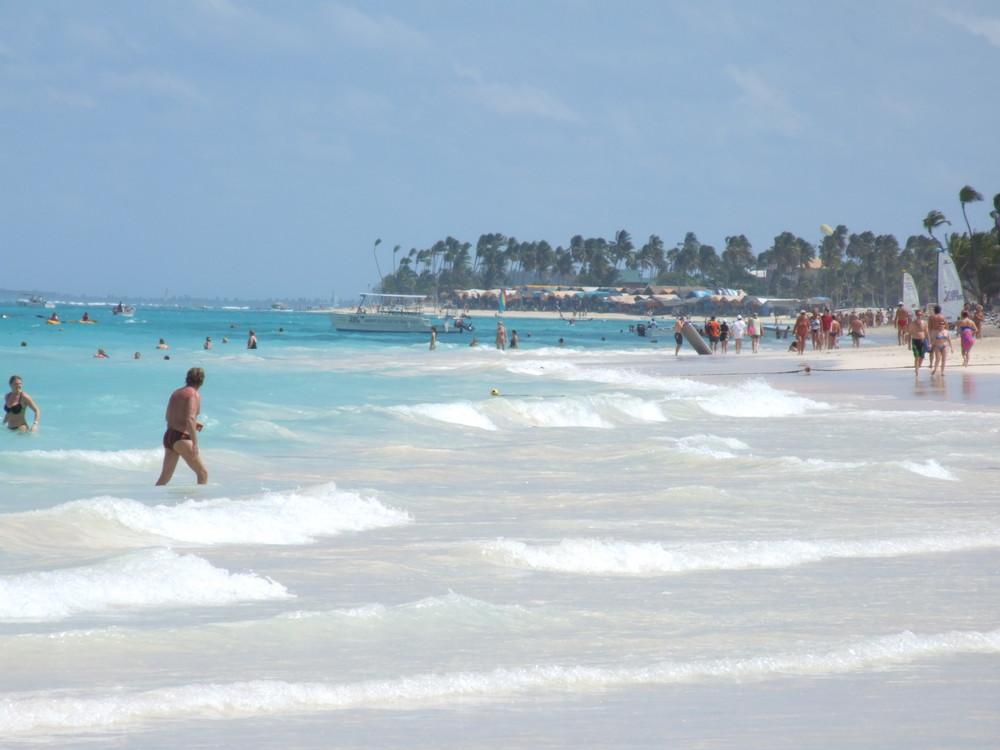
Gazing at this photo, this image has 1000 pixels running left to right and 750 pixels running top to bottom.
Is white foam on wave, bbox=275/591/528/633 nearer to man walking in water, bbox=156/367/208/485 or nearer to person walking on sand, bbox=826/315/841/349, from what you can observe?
man walking in water, bbox=156/367/208/485

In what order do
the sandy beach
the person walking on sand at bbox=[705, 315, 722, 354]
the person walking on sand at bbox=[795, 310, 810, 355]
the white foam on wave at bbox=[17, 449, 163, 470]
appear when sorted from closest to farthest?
1. the white foam on wave at bbox=[17, 449, 163, 470]
2. the sandy beach
3. the person walking on sand at bbox=[795, 310, 810, 355]
4. the person walking on sand at bbox=[705, 315, 722, 354]

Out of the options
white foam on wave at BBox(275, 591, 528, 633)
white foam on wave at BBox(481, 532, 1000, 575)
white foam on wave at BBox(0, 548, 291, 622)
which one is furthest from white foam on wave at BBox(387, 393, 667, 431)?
white foam on wave at BBox(275, 591, 528, 633)

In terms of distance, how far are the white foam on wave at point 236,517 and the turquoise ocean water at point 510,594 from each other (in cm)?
3

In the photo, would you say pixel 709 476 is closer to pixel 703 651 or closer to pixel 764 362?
pixel 703 651

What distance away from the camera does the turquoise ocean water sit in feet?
15.7

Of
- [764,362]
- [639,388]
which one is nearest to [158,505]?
[639,388]

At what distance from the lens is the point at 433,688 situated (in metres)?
5.17

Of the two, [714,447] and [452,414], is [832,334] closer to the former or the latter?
[452,414]

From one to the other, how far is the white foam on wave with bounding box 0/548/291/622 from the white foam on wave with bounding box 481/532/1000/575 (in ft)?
6.19

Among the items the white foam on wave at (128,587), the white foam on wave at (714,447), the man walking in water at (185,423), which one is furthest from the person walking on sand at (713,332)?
the white foam on wave at (128,587)

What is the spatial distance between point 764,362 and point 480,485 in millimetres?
26128

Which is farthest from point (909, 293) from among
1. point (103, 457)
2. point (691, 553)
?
point (691, 553)

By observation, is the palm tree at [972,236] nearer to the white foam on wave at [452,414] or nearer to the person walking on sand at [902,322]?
the person walking on sand at [902,322]

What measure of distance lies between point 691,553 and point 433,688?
3.48 metres
